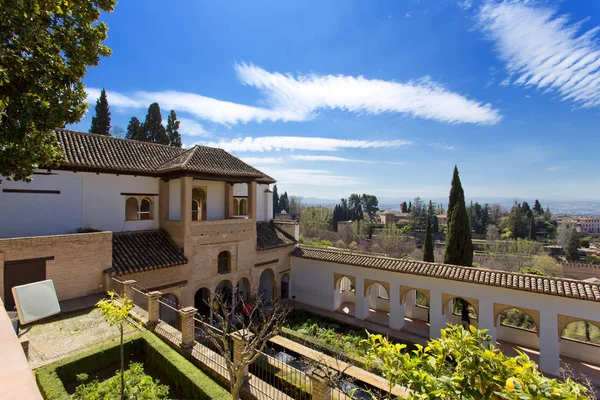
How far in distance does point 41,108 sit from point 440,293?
1393 centimetres

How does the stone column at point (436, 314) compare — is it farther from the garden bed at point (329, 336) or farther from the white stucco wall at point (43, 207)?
the white stucco wall at point (43, 207)

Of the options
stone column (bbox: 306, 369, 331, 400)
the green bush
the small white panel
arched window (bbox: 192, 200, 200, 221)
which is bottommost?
the green bush

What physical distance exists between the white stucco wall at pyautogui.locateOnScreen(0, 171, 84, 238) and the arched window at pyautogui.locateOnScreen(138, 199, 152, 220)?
2483mm

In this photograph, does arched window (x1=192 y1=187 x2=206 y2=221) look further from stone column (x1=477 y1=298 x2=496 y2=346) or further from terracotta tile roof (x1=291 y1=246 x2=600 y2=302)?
stone column (x1=477 y1=298 x2=496 y2=346)

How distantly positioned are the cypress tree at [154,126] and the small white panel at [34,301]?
2188 centimetres

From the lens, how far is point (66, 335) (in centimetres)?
740

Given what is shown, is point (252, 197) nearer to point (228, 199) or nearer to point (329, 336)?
point (228, 199)

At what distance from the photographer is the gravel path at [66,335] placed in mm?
6632

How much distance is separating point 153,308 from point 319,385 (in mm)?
5703

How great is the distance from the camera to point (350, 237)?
4753 centimetres

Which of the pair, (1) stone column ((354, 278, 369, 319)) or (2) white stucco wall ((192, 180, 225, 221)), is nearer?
(2) white stucco wall ((192, 180, 225, 221))

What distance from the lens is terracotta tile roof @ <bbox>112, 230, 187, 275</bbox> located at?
34.5 ft

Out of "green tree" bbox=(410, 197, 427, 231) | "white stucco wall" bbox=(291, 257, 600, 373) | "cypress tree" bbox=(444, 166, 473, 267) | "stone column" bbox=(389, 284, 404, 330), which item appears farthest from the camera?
"green tree" bbox=(410, 197, 427, 231)

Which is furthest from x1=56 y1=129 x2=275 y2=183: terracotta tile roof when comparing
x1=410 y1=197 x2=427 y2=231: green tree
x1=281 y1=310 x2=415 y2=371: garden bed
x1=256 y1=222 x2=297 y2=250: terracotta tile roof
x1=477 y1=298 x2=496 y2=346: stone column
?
x1=410 y1=197 x2=427 y2=231: green tree
